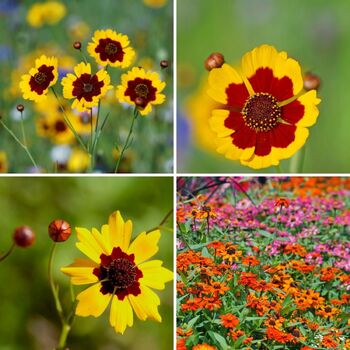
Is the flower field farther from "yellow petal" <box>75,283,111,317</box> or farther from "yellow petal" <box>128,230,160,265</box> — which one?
"yellow petal" <box>75,283,111,317</box>

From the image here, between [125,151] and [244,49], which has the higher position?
[244,49]

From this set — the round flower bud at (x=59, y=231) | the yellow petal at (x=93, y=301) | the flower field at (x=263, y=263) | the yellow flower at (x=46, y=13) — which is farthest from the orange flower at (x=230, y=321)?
the yellow flower at (x=46, y=13)

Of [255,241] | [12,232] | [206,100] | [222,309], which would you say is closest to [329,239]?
[255,241]

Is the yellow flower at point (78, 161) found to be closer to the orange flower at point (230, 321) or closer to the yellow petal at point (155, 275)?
the yellow petal at point (155, 275)

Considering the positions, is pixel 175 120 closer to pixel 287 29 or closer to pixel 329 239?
pixel 287 29

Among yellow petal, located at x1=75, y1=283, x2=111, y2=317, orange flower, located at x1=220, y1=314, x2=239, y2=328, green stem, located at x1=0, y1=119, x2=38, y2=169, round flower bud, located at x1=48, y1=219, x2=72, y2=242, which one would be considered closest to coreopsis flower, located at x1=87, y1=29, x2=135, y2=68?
green stem, located at x1=0, y1=119, x2=38, y2=169

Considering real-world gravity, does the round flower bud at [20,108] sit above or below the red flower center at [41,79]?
below
